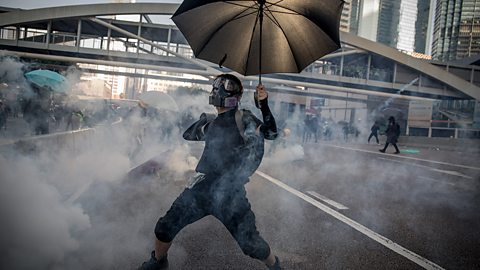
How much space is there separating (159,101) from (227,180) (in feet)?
19.5

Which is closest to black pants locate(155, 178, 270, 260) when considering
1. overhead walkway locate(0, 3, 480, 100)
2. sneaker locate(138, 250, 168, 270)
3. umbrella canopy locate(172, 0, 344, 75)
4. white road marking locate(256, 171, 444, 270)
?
sneaker locate(138, 250, 168, 270)

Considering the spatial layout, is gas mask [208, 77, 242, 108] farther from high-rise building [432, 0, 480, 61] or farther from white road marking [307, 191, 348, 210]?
high-rise building [432, 0, 480, 61]

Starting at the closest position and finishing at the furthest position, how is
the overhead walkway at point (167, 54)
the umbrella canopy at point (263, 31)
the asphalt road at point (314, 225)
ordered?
the umbrella canopy at point (263, 31), the asphalt road at point (314, 225), the overhead walkway at point (167, 54)

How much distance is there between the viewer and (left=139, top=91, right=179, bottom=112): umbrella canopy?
813 centimetres

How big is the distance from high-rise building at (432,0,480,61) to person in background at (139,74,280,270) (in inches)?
6169

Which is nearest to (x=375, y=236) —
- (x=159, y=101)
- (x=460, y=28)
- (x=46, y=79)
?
(x=159, y=101)

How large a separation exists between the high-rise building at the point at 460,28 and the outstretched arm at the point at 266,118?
157 meters

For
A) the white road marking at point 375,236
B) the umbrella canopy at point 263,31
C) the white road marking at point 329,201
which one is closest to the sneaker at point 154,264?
the umbrella canopy at point 263,31

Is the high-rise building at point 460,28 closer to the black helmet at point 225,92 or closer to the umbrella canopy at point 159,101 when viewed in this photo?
the umbrella canopy at point 159,101

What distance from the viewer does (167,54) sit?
4338 cm

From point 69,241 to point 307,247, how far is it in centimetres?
230

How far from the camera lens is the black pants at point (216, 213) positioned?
2.60 m

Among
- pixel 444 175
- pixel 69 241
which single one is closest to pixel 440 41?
pixel 444 175

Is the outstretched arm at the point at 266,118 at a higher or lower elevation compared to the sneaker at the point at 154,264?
higher
